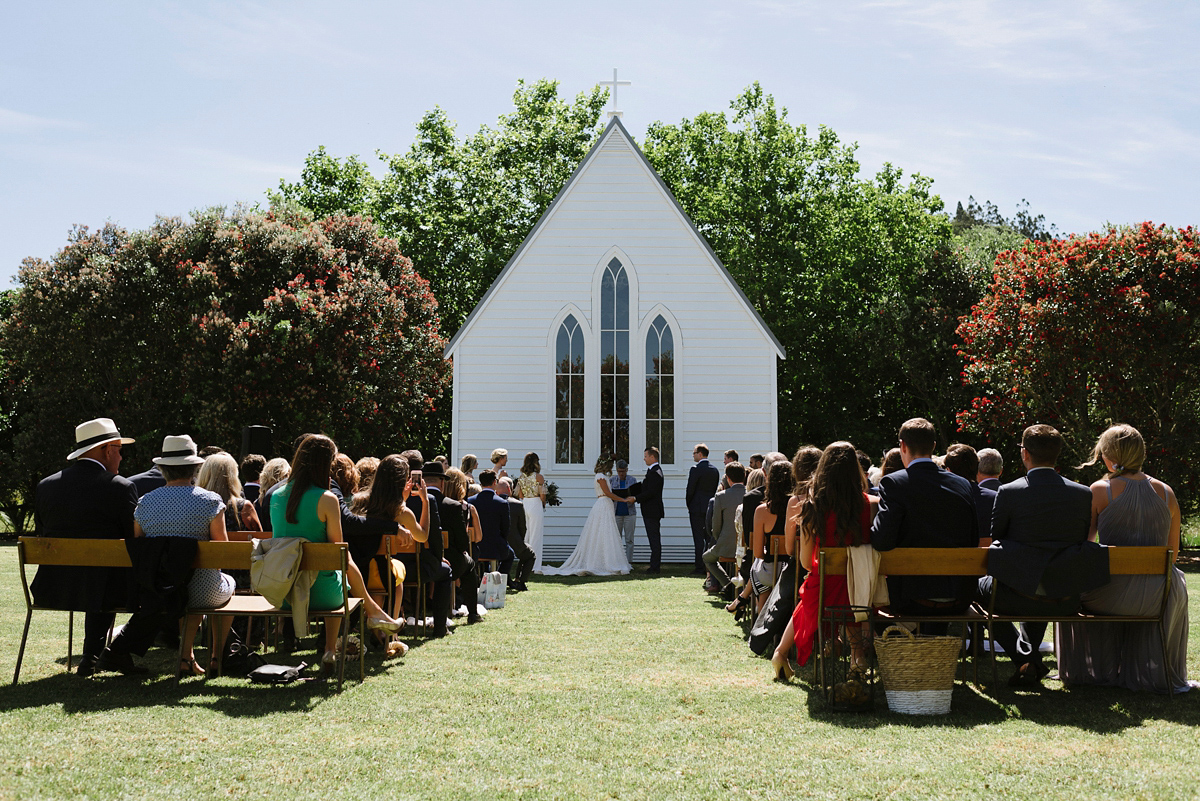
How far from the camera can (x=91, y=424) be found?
713 centimetres

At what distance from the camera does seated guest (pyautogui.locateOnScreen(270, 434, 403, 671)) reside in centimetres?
702

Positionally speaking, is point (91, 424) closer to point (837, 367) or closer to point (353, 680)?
point (353, 680)

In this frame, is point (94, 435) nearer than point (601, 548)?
Yes

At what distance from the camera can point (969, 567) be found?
6492 mm

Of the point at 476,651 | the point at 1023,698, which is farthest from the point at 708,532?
the point at 1023,698

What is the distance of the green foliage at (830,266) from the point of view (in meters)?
28.5

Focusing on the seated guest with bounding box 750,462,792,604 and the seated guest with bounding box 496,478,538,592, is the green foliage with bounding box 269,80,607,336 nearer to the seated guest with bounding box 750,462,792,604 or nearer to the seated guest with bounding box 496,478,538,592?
the seated guest with bounding box 496,478,538,592

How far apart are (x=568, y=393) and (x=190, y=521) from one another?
42.4 ft

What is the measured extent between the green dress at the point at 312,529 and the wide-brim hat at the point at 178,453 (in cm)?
74

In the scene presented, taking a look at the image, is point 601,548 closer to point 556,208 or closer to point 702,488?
point 702,488

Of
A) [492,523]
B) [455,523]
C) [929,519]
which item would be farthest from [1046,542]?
[492,523]

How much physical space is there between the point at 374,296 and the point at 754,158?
14992mm

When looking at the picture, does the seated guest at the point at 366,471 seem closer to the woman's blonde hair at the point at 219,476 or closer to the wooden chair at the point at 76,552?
the woman's blonde hair at the point at 219,476

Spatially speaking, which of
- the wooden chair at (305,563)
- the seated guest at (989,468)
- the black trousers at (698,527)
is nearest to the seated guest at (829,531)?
the seated guest at (989,468)
